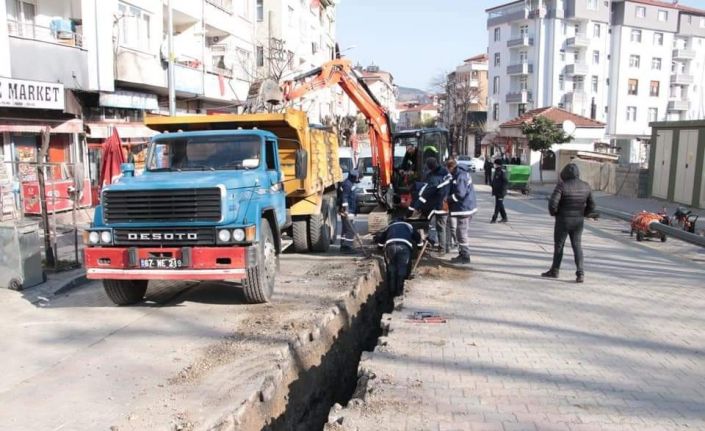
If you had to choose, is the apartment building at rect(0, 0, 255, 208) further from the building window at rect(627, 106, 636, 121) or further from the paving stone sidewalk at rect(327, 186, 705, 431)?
the building window at rect(627, 106, 636, 121)

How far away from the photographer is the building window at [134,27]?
1939cm

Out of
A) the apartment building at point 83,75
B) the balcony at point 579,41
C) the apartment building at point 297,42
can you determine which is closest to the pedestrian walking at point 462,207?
the apartment building at point 83,75

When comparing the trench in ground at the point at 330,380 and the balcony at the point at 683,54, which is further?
the balcony at the point at 683,54

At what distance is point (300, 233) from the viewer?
37.9 feet

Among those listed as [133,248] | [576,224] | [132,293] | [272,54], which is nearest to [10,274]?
[132,293]

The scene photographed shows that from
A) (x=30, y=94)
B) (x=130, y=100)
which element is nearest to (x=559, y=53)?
(x=130, y=100)

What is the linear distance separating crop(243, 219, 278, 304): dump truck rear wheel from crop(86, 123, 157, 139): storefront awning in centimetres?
1044

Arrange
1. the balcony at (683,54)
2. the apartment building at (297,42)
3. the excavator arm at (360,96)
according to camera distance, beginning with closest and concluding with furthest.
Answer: the excavator arm at (360,96)
the apartment building at (297,42)
the balcony at (683,54)

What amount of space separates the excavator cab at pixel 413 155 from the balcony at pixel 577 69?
170 ft

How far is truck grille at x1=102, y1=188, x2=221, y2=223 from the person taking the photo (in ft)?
23.3

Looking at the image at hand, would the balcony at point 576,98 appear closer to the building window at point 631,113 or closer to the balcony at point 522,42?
the building window at point 631,113

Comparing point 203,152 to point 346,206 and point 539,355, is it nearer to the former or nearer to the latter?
point 346,206

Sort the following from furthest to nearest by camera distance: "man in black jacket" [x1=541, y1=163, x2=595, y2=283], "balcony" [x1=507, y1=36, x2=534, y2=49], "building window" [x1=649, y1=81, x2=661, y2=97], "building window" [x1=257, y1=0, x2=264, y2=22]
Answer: "building window" [x1=649, y1=81, x2=661, y2=97] → "balcony" [x1=507, y1=36, x2=534, y2=49] → "building window" [x1=257, y1=0, x2=264, y2=22] → "man in black jacket" [x1=541, y1=163, x2=595, y2=283]

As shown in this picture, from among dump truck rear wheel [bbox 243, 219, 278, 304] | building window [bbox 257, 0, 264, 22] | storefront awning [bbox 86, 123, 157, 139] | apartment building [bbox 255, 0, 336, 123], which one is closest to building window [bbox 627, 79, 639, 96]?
apartment building [bbox 255, 0, 336, 123]
